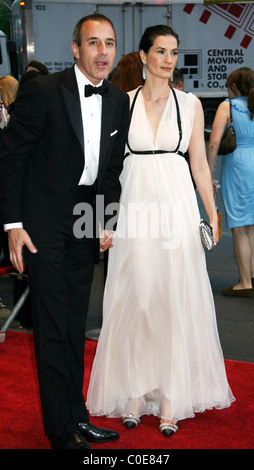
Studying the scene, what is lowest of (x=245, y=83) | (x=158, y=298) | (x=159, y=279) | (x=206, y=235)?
(x=158, y=298)

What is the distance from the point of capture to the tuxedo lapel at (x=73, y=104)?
3.18 meters

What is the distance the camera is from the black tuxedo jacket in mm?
3129

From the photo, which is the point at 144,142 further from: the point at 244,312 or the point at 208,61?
the point at 208,61

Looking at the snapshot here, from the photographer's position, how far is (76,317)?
11.5 feet

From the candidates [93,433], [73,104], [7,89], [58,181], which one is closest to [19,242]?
[58,181]

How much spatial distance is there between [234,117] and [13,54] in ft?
43.5

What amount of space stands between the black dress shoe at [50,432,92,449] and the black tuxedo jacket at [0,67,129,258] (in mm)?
927

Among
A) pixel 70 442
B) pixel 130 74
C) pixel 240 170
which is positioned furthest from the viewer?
pixel 240 170

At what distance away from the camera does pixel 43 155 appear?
3211 millimetres

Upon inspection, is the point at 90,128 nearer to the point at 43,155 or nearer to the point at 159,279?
the point at 43,155

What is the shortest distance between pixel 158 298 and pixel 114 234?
1.46 ft

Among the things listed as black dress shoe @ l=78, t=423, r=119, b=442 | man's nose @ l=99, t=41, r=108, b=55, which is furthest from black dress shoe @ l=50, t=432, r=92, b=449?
man's nose @ l=99, t=41, r=108, b=55

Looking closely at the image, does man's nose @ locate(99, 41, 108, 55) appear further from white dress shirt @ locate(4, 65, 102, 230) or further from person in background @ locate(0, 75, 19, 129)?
Result: person in background @ locate(0, 75, 19, 129)
